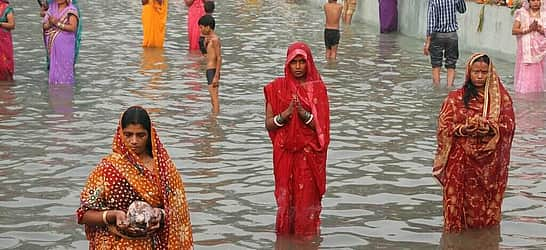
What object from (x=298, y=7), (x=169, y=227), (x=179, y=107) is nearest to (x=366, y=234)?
(x=169, y=227)

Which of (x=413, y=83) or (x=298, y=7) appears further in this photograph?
(x=298, y=7)

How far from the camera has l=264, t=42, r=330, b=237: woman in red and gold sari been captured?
775 cm

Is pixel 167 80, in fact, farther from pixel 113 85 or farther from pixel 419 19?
pixel 419 19

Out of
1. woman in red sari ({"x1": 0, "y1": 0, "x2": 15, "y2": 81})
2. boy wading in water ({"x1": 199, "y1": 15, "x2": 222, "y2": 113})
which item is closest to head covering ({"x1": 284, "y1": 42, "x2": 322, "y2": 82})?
boy wading in water ({"x1": 199, "y1": 15, "x2": 222, "y2": 113})

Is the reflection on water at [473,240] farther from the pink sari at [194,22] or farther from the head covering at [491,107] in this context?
the pink sari at [194,22]

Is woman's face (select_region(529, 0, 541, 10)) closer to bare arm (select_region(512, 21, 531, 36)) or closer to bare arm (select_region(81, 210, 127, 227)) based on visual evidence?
bare arm (select_region(512, 21, 531, 36))

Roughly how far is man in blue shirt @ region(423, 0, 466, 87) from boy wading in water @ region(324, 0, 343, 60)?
9.20 feet

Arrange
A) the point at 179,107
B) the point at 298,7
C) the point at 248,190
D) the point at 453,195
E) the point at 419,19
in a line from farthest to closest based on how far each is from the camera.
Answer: the point at 298,7
the point at 419,19
the point at 179,107
the point at 248,190
the point at 453,195

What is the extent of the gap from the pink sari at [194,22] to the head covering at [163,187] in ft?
45.1

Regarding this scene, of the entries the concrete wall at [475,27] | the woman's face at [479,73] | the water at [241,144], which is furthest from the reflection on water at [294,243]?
the concrete wall at [475,27]

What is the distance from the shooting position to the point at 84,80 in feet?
51.9

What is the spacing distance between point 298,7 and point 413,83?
14.4m

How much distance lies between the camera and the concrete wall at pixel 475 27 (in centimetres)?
1820

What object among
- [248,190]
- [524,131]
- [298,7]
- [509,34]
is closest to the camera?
[248,190]
